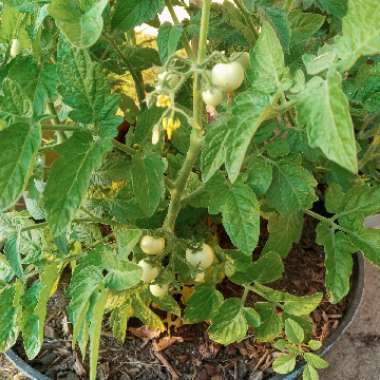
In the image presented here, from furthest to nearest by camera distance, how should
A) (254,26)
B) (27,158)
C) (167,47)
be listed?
1. (254,26)
2. (167,47)
3. (27,158)

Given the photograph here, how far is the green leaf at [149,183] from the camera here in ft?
1.95

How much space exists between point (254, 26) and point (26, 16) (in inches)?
10.7

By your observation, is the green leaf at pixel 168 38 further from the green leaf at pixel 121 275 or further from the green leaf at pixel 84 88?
the green leaf at pixel 121 275

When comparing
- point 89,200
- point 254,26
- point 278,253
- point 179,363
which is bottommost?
point 179,363

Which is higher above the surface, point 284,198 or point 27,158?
point 27,158

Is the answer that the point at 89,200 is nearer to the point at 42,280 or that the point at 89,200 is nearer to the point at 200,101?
the point at 42,280

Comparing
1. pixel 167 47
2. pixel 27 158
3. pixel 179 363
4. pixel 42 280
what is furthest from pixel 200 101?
pixel 179 363

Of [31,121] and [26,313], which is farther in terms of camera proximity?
[26,313]

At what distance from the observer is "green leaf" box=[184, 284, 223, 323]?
76 cm

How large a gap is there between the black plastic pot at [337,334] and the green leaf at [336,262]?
Result: 185 mm

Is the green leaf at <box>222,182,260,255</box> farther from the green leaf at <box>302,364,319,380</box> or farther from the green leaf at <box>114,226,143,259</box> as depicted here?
the green leaf at <box>302,364,319,380</box>

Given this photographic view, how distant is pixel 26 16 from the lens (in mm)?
575

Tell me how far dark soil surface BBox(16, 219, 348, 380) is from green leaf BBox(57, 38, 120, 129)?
445 millimetres

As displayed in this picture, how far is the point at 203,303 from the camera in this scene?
0.76 meters
